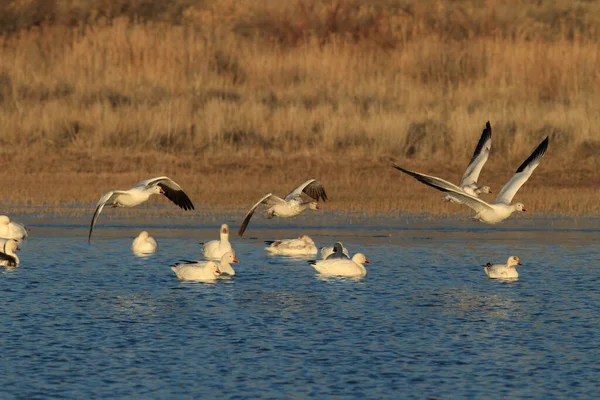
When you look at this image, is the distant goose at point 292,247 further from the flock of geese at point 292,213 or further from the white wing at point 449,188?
the white wing at point 449,188

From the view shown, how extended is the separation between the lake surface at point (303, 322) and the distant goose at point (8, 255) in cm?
28

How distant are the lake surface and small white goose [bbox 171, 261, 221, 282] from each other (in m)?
0.14

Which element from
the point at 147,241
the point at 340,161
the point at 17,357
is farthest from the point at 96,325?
the point at 340,161

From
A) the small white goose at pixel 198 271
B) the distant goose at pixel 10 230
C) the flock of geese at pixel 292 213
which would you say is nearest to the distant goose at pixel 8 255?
the flock of geese at pixel 292 213

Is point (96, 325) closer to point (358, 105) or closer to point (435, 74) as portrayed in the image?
point (358, 105)

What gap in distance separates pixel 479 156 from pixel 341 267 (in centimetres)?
365

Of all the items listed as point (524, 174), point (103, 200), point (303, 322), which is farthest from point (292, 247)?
point (303, 322)

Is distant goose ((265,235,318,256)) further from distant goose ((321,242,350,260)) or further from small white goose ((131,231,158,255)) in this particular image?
small white goose ((131,231,158,255))

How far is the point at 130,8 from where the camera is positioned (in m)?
34.4

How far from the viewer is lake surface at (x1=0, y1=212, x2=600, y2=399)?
338 inches

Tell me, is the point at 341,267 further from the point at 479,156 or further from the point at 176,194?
the point at 479,156

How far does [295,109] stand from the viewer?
25.3 m

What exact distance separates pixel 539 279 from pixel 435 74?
14754mm

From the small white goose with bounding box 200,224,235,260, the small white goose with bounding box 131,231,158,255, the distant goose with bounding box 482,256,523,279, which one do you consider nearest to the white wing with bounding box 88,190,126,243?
the small white goose with bounding box 131,231,158,255
